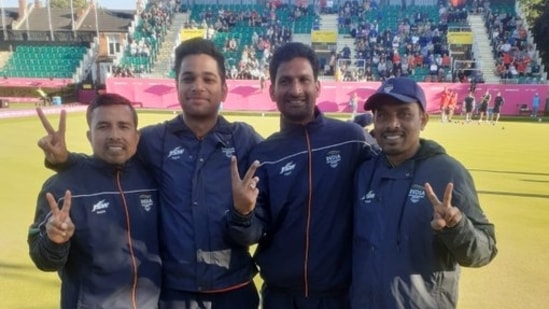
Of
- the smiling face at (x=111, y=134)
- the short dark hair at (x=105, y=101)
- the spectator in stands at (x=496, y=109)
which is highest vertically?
the short dark hair at (x=105, y=101)

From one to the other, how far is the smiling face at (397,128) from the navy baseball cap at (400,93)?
25 millimetres

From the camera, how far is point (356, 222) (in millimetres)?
3088

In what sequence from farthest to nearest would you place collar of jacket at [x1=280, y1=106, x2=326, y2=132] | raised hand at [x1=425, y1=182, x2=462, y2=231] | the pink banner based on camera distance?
the pink banner
collar of jacket at [x1=280, y1=106, x2=326, y2=132]
raised hand at [x1=425, y1=182, x2=462, y2=231]

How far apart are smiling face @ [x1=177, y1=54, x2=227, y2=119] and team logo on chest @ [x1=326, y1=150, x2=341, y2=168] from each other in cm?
84

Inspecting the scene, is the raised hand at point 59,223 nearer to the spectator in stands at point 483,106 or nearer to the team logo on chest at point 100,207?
the team logo on chest at point 100,207

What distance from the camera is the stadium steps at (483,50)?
109ft

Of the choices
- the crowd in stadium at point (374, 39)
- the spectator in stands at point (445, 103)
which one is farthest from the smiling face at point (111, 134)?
the crowd in stadium at point (374, 39)

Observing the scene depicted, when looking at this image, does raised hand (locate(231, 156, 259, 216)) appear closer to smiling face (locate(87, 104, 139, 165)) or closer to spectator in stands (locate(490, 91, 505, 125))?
smiling face (locate(87, 104, 139, 165))

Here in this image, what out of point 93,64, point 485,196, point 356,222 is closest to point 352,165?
point 356,222

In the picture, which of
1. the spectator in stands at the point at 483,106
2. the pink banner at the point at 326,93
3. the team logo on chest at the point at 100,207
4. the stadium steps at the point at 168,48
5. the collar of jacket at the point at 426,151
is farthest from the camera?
the stadium steps at the point at 168,48

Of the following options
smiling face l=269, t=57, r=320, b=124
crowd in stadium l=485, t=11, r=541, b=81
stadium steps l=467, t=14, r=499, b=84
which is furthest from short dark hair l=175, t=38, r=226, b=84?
stadium steps l=467, t=14, r=499, b=84

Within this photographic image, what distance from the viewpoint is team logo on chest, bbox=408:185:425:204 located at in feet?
9.25

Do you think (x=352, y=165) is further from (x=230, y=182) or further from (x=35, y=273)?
(x=35, y=273)

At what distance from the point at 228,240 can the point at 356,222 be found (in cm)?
83
